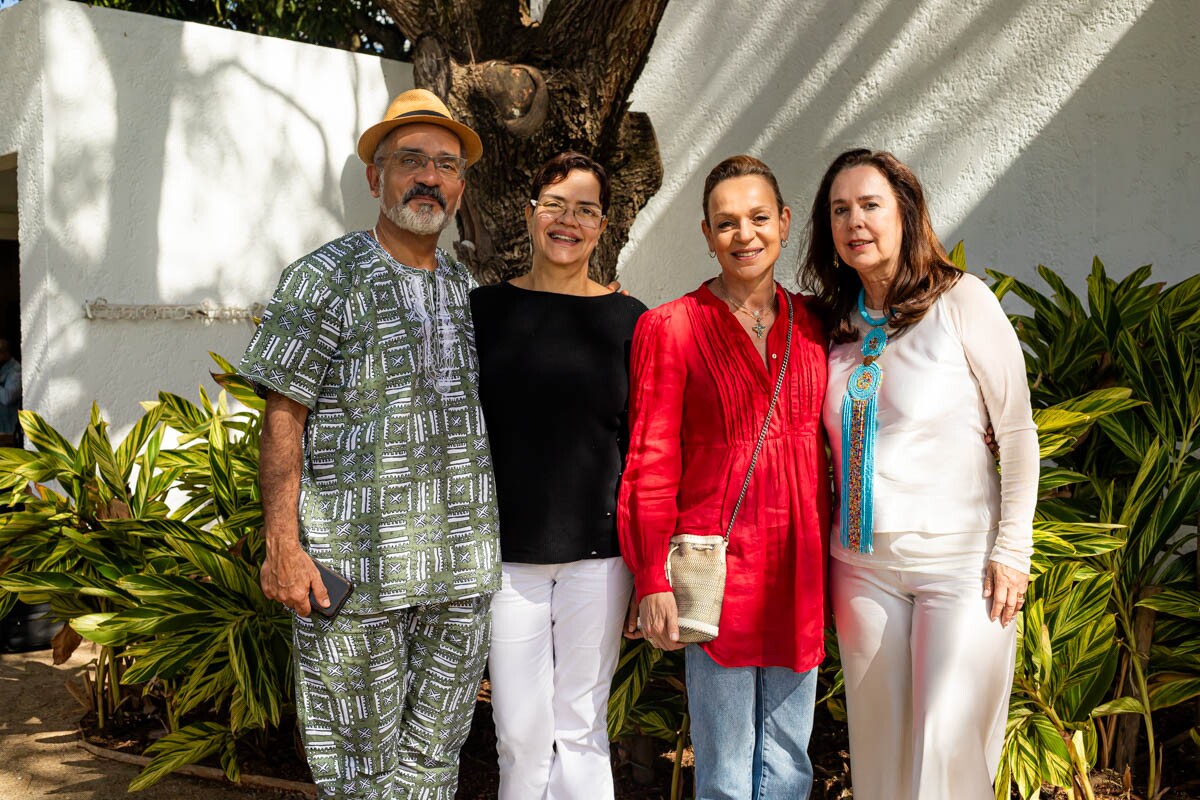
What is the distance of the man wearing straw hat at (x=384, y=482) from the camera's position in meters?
2.31

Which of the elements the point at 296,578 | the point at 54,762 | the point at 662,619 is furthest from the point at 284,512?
the point at 54,762

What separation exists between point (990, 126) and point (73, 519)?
417cm

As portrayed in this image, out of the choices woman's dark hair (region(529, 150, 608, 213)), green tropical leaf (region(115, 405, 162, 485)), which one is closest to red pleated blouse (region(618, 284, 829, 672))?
woman's dark hair (region(529, 150, 608, 213))

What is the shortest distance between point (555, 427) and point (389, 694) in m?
0.75

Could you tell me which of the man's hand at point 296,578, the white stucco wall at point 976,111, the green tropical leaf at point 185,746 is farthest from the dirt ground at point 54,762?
the white stucco wall at point 976,111

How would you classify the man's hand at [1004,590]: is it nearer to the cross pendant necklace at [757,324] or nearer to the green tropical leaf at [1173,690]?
the cross pendant necklace at [757,324]

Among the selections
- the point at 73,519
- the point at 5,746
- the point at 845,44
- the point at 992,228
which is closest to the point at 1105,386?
the point at 992,228

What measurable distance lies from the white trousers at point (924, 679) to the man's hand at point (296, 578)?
1203 mm

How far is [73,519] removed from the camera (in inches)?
150

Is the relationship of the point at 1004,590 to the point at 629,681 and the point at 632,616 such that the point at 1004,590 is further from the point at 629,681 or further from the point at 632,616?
the point at 629,681

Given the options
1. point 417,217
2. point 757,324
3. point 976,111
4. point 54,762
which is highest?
point 976,111

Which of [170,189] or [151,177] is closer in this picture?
[151,177]

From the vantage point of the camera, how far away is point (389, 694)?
2.39 m

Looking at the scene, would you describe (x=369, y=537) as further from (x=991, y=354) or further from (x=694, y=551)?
(x=991, y=354)
